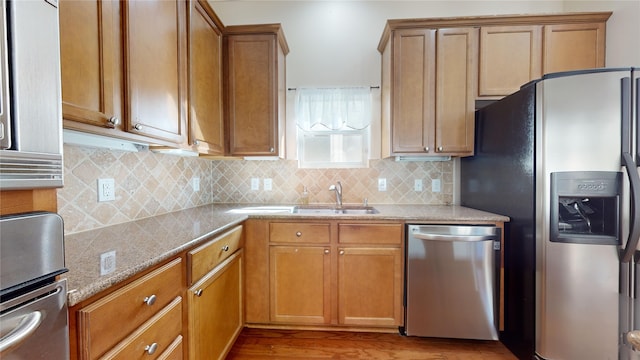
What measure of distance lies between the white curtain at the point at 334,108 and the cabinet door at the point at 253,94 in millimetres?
445

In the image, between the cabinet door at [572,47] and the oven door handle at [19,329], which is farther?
the cabinet door at [572,47]

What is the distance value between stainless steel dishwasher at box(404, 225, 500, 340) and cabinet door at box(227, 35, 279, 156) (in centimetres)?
138

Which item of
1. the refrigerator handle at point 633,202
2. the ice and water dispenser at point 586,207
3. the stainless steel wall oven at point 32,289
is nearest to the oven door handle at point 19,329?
the stainless steel wall oven at point 32,289

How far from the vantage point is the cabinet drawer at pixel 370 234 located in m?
1.94

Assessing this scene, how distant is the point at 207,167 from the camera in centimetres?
259

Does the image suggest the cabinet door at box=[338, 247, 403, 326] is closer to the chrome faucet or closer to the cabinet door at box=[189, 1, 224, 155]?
the chrome faucet

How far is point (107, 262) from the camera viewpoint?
3.08ft

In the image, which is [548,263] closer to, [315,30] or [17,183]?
[17,183]

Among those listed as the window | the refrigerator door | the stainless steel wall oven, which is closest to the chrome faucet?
the window

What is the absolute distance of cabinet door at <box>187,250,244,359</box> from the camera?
4.23 ft

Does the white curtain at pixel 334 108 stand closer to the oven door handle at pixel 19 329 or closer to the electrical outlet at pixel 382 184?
the electrical outlet at pixel 382 184

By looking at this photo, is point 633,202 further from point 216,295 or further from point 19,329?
point 19,329

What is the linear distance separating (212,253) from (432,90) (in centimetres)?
198

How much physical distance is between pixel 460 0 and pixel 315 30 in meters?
1.41
